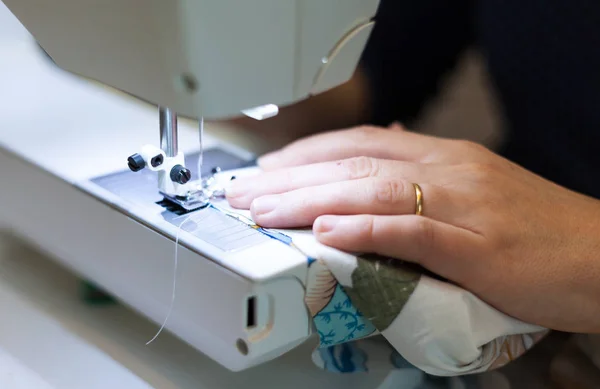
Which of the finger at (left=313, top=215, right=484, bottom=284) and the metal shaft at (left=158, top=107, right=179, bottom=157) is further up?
the metal shaft at (left=158, top=107, right=179, bottom=157)

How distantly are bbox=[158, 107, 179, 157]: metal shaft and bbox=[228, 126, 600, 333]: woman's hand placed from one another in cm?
7

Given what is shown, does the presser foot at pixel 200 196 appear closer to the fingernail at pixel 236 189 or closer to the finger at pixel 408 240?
the fingernail at pixel 236 189

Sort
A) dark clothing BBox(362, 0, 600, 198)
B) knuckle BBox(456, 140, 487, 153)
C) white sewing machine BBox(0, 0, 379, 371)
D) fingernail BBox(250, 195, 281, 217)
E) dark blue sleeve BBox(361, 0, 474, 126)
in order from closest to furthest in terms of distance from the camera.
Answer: white sewing machine BBox(0, 0, 379, 371) → fingernail BBox(250, 195, 281, 217) → knuckle BBox(456, 140, 487, 153) → dark clothing BBox(362, 0, 600, 198) → dark blue sleeve BBox(361, 0, 474, 126)

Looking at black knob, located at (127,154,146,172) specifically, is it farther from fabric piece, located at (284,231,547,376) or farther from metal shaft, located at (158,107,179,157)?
fabric piece, located at (284,231,547,376)

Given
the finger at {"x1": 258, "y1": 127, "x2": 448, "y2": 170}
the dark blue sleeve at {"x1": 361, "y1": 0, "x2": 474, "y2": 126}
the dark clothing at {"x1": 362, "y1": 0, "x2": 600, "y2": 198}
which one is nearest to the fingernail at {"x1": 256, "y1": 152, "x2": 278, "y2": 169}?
the finger at {"x1": 258, "y1": 127, "x2": 448, "y2": 170}

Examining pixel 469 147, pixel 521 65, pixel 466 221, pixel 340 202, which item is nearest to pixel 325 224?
pixel 340 202

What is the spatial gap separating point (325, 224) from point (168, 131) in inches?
7.5

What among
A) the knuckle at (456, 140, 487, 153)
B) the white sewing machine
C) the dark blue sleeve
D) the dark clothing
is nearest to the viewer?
the white sewing machine

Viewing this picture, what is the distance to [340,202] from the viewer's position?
2.14 feet

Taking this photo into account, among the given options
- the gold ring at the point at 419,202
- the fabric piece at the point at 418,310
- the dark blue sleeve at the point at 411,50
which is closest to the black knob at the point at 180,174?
the fabric piece at the point at 418,310

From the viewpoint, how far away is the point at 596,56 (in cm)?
112

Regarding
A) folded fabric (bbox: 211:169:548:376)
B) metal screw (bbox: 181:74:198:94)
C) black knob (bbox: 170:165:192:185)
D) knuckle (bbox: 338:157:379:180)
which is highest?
metal screw (bbox: 181:74:198:94)

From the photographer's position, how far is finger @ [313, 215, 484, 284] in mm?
619

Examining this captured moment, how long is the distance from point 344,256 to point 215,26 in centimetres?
23
